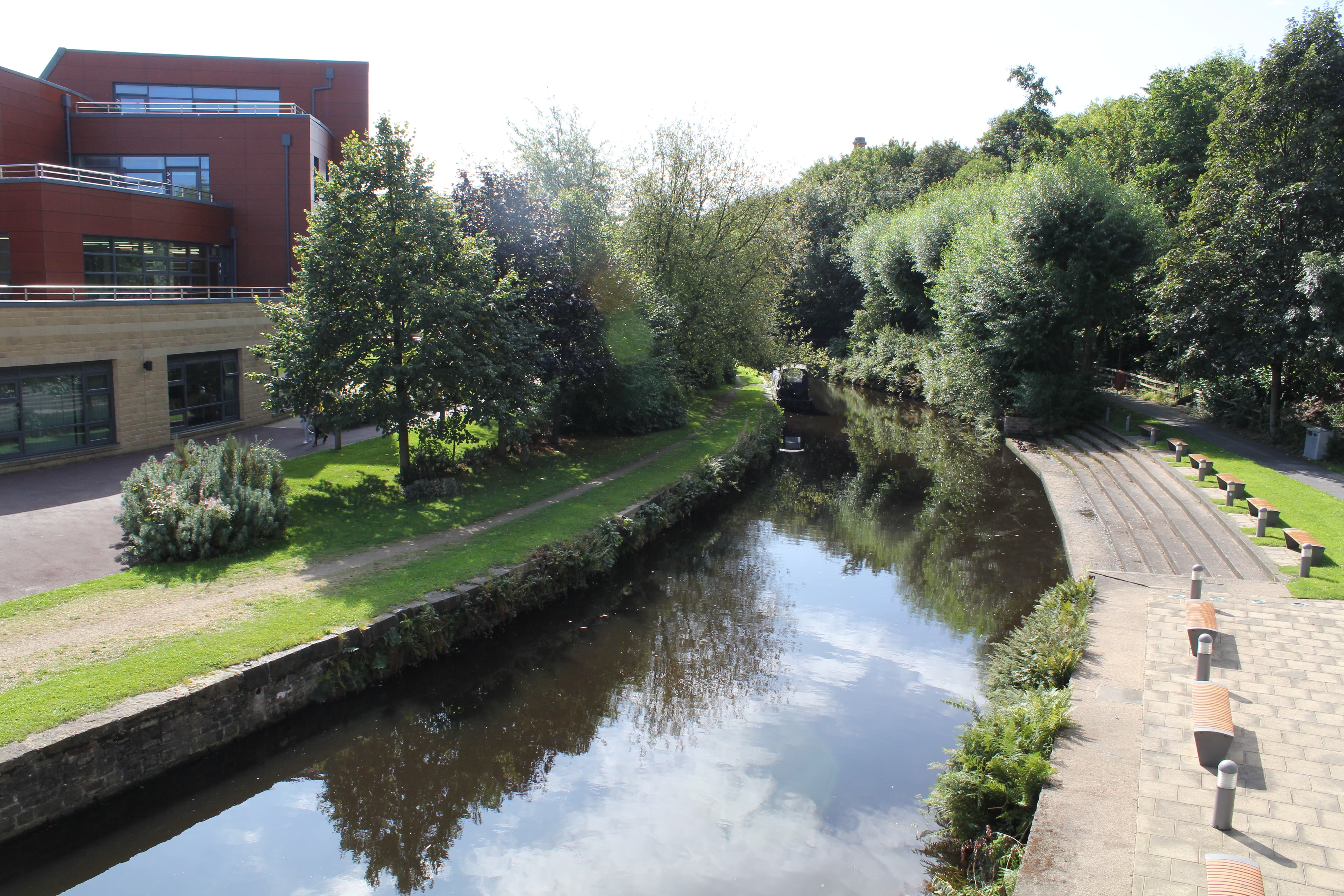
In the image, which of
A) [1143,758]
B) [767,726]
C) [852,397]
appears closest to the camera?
[1143,758]

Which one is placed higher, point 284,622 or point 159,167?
point 159,167

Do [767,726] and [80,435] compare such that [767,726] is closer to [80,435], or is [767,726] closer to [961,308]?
[80,435]

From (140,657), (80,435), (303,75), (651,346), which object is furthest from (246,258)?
(140,657)

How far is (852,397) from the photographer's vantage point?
44.6 metres

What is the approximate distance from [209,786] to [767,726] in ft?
20.7

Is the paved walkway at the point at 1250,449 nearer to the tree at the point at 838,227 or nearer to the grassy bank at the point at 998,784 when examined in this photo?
the grassy bank at the point at 998,784

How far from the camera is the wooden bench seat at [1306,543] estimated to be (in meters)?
12.9

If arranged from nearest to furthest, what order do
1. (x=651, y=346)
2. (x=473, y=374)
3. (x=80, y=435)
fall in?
(x=473, y=374)
(x=80, y=435)
(x=651, y=346)

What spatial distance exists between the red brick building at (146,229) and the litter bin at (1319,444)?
2356cm

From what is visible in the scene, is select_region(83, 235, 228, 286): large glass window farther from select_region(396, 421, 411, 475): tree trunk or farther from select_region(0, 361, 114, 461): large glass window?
select_region(396, 421, 411, 475): tree trunk

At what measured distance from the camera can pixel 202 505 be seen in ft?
41.3

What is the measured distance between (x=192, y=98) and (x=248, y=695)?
30.9 meters

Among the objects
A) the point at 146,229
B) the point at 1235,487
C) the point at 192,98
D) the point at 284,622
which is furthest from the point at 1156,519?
the point at 192,98

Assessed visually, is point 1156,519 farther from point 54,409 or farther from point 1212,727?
point 54,409
